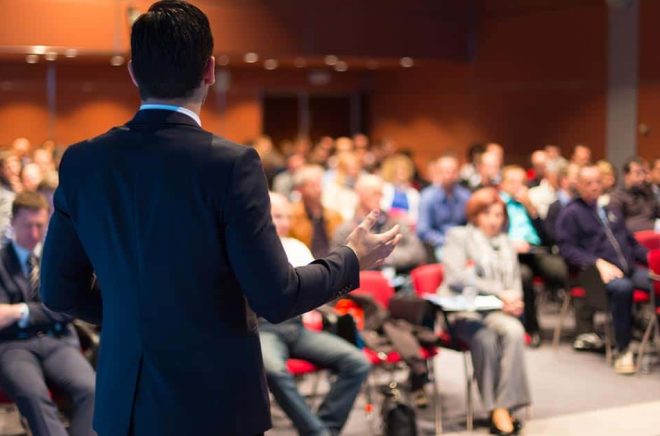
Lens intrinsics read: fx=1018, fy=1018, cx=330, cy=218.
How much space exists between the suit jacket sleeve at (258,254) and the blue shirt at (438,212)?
23.9 ft

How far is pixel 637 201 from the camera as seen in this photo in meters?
9.38

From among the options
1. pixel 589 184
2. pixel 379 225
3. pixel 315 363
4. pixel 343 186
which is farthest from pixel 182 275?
pixel 343 186

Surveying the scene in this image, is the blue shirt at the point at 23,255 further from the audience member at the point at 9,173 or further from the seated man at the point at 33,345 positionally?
the audience member at the point at 9,173

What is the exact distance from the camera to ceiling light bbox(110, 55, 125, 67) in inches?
589

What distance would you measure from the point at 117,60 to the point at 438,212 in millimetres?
8194

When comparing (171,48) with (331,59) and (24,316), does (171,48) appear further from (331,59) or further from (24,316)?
(331,59)

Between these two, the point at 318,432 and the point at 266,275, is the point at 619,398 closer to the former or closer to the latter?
the point at 318,432

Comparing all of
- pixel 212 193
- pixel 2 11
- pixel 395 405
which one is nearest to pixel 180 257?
pixel 212 193

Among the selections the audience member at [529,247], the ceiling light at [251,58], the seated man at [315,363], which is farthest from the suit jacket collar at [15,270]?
the ceiling light at [251,58]

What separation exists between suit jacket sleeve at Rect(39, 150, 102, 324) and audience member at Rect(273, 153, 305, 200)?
7791 mm

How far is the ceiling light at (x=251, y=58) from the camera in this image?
15.0 metres

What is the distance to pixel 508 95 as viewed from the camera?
55.0 ft

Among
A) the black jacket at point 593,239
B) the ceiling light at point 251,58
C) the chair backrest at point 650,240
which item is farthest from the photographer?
the ceiling light at point 251,58

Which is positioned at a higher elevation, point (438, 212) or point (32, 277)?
point (32, 277)
